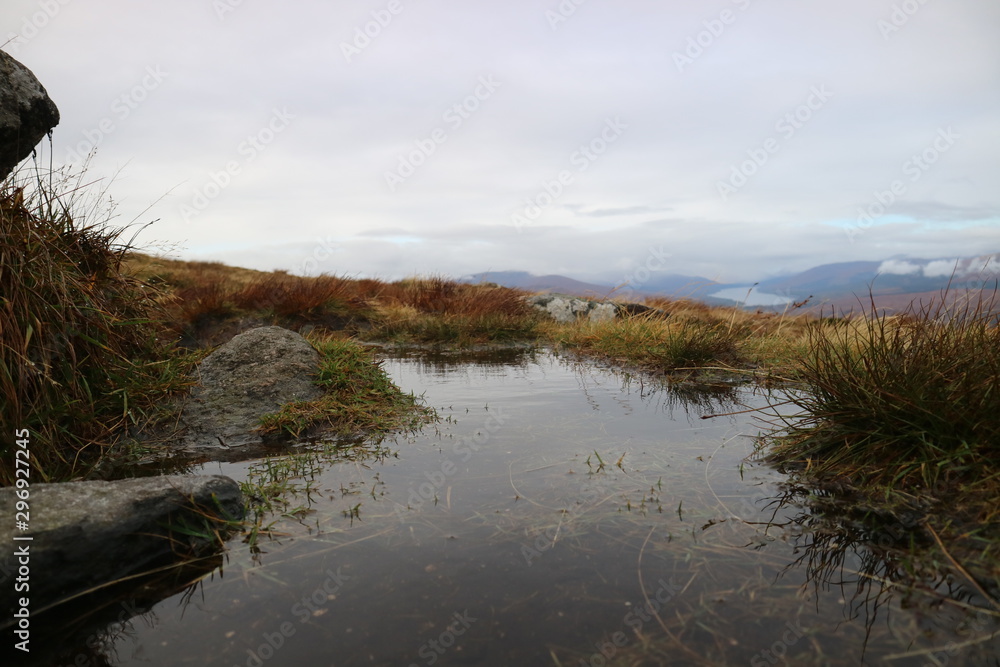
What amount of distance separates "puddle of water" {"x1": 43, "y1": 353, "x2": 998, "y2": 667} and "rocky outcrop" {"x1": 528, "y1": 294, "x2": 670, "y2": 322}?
29.6 ft

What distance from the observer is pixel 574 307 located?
1327cm

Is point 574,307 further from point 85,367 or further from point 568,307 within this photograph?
point 85,367

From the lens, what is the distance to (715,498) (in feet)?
9.42

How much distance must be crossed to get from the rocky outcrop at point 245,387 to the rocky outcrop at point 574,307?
8126 millimetres

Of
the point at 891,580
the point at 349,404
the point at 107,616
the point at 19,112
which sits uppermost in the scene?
the point at 19,112

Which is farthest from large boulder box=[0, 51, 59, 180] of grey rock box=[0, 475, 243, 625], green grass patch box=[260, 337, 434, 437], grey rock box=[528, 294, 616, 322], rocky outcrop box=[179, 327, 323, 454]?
grey rock box=[528, 294, 616, 322]

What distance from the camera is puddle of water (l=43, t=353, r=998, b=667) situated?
68.4 inches

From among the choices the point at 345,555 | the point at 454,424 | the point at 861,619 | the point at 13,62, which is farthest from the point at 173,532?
the point at 13,62

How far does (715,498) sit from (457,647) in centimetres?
165

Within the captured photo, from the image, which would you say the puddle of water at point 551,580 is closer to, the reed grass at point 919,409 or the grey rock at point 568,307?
the reed grass at point 919,409

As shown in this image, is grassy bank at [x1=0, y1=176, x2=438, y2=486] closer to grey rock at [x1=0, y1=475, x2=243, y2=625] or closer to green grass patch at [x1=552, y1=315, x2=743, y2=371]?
grey rock at [x1=0, y1=475, x2=243, y2=625]

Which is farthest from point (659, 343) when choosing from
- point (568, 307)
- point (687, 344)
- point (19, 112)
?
point (19, 112)

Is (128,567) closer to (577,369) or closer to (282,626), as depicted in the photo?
(282,626)

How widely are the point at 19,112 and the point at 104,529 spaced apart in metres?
2.95
